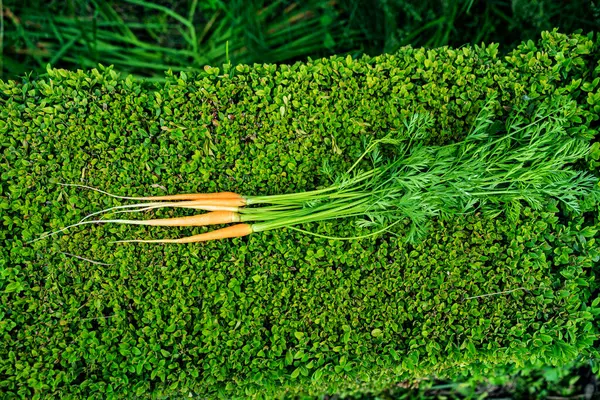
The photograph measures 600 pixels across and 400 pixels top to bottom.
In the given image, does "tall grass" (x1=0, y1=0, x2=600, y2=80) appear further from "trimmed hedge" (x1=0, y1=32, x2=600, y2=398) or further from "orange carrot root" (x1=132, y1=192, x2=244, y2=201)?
"orange carrot root" (x1=132, y1=192, x2=244, y2=201)

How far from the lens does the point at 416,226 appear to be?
2428mm

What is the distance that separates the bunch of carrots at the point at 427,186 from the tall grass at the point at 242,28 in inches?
43.0

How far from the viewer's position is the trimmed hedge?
96.3 inches

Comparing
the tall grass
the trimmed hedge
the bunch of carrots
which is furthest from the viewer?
the tall grass

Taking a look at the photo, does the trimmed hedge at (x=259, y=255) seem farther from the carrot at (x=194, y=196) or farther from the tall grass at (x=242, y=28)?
the tall grass at (x=242, y=28)

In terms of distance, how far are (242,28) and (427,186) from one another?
1.83 m

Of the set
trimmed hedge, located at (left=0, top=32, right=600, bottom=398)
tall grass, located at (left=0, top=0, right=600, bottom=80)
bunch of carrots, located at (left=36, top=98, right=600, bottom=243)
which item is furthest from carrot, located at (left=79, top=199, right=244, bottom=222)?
tall grass, located at (left=0, top=0, right=600, bottom=80)

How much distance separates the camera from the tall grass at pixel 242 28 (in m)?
3.25

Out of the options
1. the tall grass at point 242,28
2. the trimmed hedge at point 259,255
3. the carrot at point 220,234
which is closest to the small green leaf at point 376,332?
the trimmed hedge at point 259,255

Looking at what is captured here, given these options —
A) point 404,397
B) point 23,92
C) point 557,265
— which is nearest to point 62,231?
point 23,92

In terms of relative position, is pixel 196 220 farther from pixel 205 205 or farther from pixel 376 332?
pixel 376 332

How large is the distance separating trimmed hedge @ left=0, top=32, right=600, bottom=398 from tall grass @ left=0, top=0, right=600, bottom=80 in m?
0.83

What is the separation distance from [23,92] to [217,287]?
1.40 meters

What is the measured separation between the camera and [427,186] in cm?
234
